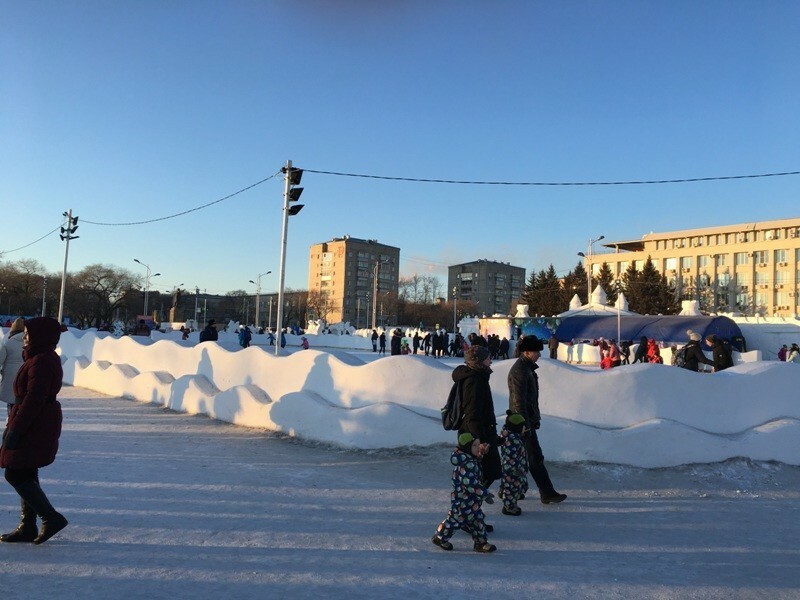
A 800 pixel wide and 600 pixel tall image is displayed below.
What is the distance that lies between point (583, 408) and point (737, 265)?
89232mm

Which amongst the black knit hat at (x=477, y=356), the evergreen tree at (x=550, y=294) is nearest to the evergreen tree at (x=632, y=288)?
the evergreen tree at (x=550, y=294)

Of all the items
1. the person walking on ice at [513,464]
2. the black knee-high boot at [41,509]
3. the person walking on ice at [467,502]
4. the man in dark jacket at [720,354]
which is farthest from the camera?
the man in dark jacket at [720,354]

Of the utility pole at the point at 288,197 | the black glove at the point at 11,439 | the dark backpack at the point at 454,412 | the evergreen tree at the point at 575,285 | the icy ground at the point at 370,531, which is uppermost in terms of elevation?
the evergreen tree at the point at 575,285

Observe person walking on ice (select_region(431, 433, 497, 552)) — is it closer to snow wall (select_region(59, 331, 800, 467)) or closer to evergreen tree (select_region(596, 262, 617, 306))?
snow wall (select_region(59, 331, 800, 467))

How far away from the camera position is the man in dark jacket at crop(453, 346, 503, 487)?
15.7ft

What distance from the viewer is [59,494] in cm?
604

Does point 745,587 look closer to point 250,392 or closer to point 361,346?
point 250,392

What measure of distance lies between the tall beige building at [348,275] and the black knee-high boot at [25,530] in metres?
105

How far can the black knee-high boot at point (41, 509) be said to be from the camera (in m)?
4.49

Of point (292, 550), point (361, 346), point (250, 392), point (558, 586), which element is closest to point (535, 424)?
Answer: point (558, 586)

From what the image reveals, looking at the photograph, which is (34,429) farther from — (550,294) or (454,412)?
(550,294)

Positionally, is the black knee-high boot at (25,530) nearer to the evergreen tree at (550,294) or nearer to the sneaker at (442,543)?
the sneaker at (442,543)

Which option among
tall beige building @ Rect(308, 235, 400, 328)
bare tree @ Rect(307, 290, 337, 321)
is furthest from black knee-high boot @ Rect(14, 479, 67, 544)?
tall beige building @ Rect(308, 235, 400, 328)

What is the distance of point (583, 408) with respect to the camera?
8133 millimetres
